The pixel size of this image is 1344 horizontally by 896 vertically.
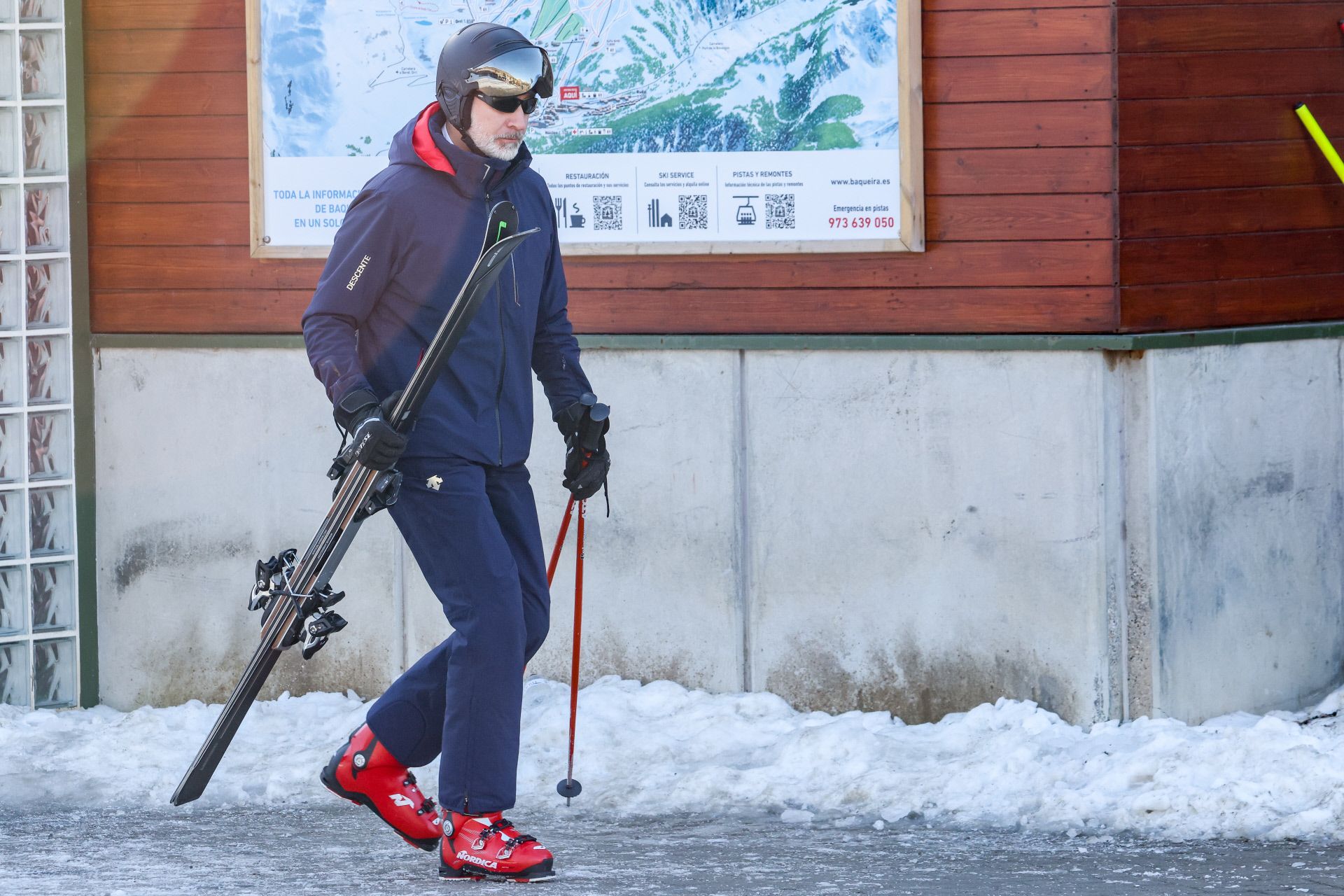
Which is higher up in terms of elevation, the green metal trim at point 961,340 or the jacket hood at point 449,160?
the jacket hood at point 449,160

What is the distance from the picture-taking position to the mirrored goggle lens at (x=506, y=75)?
16.2ft

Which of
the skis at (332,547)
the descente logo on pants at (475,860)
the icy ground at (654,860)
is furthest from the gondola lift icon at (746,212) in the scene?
Answer: the descente logo on pants at (475,860)

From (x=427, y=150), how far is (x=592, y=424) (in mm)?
863

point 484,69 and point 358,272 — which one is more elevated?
point 484,69

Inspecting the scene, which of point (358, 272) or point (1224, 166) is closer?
point (358, 272)

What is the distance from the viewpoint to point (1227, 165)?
21.4ft

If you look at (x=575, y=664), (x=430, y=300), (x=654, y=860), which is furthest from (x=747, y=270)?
(x=654, y=860)

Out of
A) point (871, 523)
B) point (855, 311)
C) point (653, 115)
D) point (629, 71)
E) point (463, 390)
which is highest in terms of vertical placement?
point (629, 71)

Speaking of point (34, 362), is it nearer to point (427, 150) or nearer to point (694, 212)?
point (694, 212)

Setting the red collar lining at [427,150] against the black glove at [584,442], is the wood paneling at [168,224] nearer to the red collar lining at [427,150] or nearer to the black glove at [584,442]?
the red collar lining at [427,150]

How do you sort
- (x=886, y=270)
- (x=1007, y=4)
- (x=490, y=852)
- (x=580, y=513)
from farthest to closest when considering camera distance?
(x=886, y=270)
(x=1007, y=4)
(x=580, y=513)
(x=490, y=852)

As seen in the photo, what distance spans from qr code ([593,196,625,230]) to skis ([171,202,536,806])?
1.78 metres

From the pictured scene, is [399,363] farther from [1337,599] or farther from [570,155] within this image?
[1337,599]

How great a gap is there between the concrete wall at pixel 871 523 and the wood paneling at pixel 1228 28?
3.36 feet
